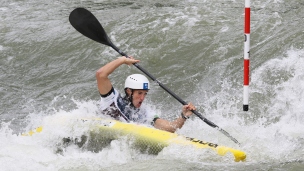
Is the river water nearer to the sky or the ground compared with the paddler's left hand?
nearer to the ground

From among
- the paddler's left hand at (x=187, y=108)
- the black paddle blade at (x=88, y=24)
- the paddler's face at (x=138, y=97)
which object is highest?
the black paddle blade at (x=88, y=24)

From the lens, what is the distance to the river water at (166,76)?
223 inches

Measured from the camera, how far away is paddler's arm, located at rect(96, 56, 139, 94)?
5.71 metres

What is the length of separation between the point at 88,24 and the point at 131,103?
1.27 metres

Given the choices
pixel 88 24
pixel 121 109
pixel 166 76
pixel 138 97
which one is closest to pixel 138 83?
pixel 138 97

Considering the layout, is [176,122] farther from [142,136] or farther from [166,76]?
[166,76]

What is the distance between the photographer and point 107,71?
575 cm

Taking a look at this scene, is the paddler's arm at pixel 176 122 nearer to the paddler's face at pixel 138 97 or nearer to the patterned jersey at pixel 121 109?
the patterned jersey at pixel 121 109

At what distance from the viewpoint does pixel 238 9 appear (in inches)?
402

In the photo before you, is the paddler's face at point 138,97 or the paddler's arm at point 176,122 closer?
the paddler's arm at point 176,122

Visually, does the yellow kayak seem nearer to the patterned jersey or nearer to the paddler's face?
the patterned jersey

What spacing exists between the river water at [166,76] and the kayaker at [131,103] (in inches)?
11.5

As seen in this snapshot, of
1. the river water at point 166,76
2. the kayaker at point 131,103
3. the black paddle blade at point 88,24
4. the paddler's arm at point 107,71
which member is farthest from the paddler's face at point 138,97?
the black paddle blade at point 88,24

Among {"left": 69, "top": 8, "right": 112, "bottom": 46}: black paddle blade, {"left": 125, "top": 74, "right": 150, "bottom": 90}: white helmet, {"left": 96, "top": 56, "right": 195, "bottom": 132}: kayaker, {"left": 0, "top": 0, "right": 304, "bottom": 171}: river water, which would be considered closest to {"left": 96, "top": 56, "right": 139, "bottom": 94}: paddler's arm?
{"left": 96, "top": 56, "right": 195, "bottom": 132}: kayaker
